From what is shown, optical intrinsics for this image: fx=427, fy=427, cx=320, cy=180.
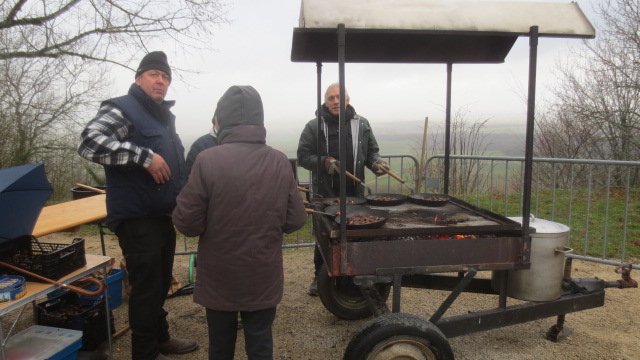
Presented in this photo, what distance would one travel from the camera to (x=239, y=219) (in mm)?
2064

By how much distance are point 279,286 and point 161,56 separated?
168cm

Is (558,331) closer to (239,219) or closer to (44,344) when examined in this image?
(239,219)

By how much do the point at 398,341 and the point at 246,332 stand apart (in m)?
0.84

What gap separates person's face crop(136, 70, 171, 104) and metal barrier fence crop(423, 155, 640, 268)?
3.05 meters

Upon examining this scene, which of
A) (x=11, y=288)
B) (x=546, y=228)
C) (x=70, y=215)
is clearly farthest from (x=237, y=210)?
(x=70, y=215)

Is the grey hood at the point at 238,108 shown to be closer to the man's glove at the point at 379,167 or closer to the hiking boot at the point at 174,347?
the hiking boot at the point at 174,347

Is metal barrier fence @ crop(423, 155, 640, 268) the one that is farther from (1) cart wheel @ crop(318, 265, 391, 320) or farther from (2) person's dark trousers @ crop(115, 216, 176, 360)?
(2) person's dark trousers @ crop(115, 216, 176, 360)

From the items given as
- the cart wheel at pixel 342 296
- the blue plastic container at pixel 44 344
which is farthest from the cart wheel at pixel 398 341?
the blue plastic container at pixel 44 344

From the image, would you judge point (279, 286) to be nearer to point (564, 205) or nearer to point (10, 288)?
point (10, 288)

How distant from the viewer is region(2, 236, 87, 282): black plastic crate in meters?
2.47

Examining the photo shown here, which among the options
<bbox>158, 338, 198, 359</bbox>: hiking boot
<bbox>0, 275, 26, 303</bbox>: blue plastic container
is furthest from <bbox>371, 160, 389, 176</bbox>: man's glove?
<bbox>0, 275, 26, 303</bbox>: blue plastic container

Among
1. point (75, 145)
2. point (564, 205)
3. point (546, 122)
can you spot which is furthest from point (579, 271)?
point (75, 145)

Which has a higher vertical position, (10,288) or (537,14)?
(537,14)

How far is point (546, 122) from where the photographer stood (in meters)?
12.7
